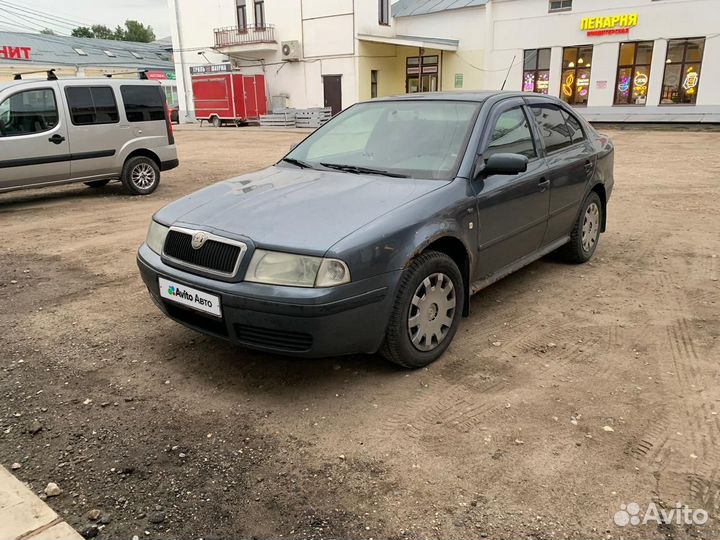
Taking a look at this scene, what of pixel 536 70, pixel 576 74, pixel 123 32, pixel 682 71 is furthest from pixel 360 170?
pixel 123 32

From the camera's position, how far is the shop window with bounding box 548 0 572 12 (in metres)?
26.8

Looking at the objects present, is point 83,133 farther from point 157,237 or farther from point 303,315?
point 303,315

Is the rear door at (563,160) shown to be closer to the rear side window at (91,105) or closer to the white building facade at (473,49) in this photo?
the rear side window at (91,105)

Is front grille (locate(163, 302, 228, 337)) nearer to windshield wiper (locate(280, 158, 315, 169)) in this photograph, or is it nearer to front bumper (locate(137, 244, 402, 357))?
front bumper (locate(137, 244, 402, 357))

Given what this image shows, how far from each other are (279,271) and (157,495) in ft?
3.92

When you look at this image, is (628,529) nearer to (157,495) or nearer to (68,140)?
(157,495)

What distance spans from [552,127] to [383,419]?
10.6 ft

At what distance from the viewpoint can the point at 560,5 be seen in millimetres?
26938

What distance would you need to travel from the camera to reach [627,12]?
25.3 metres

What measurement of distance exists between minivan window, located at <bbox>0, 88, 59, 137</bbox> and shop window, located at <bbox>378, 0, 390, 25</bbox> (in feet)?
86.8

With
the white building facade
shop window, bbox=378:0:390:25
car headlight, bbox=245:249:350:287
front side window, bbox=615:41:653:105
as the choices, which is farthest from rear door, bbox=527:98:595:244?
shop window, bbox=378:0:390:25

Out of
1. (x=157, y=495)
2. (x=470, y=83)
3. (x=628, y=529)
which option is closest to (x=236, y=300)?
(x=157, y=495)

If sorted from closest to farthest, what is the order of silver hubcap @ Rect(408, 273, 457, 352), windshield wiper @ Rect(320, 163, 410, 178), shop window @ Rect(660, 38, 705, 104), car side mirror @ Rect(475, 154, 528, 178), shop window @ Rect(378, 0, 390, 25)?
silver hubcap @ Rect(408, 273, 457, 352) → car side mirror @ Rect(475, 154, 528, 178) → windshield wiper @ Rect(320, 163, 410, 178) → shop window @ Rect(660, 38, 705, 104) → shop window @ Rect(378, 0, 390, 25)

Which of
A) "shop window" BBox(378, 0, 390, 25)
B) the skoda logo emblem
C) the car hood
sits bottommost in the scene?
the skoda logo emblem
